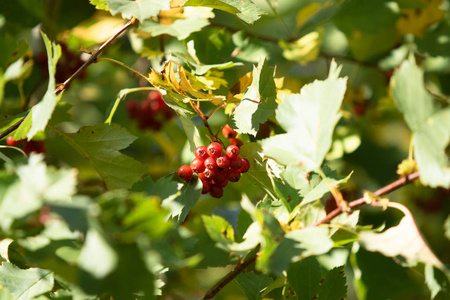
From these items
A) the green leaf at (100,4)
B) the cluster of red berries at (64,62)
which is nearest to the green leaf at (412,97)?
the green leaf at (100,4)

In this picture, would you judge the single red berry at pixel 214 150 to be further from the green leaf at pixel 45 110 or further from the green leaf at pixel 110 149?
the green leaf at pixel 45 110

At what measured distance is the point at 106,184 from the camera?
4.27 feet

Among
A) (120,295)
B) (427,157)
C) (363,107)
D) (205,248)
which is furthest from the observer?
(363,107)

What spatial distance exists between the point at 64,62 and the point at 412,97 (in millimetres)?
1466

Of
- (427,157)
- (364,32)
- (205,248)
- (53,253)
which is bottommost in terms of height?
(205,248)

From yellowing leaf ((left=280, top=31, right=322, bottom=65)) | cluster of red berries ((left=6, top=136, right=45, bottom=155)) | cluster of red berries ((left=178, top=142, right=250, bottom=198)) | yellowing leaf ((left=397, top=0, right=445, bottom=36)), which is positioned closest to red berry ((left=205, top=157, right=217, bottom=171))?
cluster of red berries ((left=178, top=142, right=250, bottom=198))

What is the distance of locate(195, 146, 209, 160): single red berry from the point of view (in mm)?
1175

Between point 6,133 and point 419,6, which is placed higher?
point 6,133

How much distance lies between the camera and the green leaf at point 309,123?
92cm

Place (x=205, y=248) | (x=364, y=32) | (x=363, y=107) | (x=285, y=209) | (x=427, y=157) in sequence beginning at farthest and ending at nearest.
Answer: (x=363, y=107) → (x=364, y=32) → (x=205, y=248) → (x=285, y=209) → (x=427, y=157)

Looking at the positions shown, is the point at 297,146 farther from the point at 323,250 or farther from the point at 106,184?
the point at 106,184

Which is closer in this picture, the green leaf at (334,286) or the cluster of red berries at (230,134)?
the green leaf at (334,286)

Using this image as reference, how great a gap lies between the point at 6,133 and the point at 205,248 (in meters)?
0.59

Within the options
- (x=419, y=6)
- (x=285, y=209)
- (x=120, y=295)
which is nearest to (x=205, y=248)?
(x=285, y=209)
